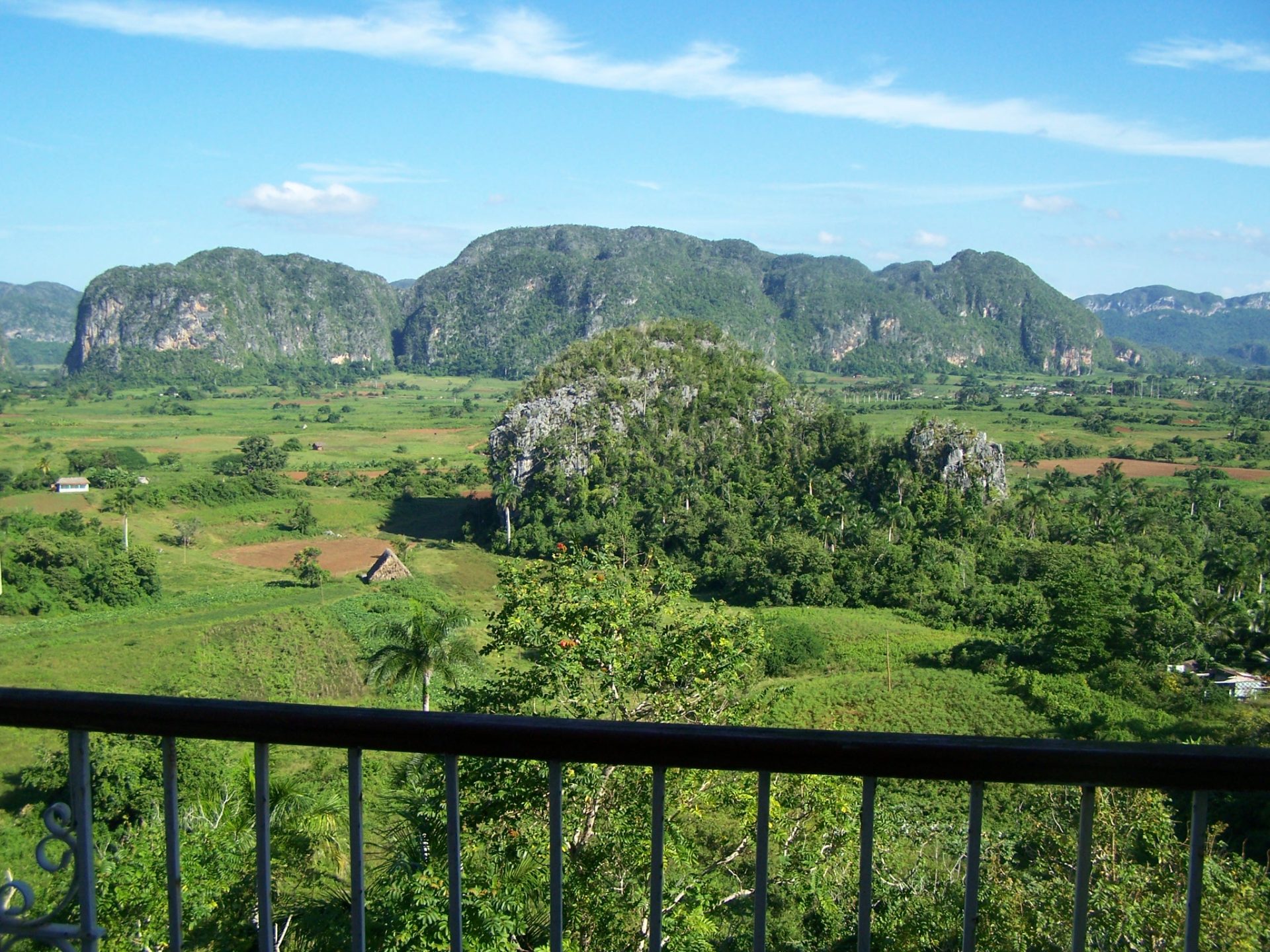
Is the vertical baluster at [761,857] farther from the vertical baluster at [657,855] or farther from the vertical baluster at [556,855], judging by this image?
the vertical baluster at [556,855]

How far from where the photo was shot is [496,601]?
2419cm

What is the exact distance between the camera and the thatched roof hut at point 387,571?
25.2 meters

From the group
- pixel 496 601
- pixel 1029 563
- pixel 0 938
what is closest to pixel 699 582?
pixel 496 601

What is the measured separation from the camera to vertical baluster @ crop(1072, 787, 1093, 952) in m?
1.35

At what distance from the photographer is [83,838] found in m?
1.52

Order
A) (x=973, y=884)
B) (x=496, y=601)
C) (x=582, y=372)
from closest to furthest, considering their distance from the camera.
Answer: (x=973, y=884)
(x=496, y=601)
(x=582, y=372)

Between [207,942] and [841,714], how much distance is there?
42.7 feet

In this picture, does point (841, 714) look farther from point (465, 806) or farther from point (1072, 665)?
point (465, 806)

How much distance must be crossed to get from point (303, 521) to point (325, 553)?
3493 millimetres

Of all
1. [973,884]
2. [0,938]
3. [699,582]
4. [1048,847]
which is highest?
[973,884]

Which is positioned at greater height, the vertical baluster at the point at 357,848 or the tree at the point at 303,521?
the vertical baluster at the point at 357,848

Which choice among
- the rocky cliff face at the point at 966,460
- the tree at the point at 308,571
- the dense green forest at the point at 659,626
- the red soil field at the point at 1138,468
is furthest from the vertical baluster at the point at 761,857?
the red soil field at the point at 1138,468

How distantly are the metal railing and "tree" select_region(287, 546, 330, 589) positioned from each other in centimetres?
2373

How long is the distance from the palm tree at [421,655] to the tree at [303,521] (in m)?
21.3
